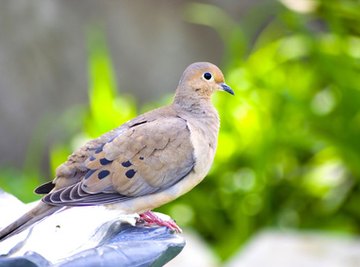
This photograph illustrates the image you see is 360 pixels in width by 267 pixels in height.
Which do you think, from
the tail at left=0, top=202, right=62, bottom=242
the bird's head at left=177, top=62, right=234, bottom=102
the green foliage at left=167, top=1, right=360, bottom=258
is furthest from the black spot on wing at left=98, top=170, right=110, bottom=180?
the green foliage at left=167, top=1, right=360, bottom=258

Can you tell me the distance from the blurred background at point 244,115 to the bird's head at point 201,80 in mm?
2431

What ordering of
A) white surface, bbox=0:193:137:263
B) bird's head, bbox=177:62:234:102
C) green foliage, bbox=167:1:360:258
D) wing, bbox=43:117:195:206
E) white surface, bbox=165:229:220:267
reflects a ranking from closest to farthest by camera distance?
white surface, bbox=0:193:137:263
wing, bbox=43:117:195:206
bird's head, bbox=177:62:234:102
white surface, bbox=165:229:220:267
green foliage, bbox=167:1:360:258

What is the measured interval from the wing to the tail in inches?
3.3

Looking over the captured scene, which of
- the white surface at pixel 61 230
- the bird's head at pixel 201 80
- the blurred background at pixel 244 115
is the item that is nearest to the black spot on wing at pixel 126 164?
the white surface at pixel 61 230

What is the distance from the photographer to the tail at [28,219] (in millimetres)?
2057

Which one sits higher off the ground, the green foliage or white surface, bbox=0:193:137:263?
the green foliage

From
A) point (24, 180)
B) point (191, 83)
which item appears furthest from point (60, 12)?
point (191, 83)

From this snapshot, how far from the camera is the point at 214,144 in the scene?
262 centimetres

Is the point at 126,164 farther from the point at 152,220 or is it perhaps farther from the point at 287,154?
the point at 287,154

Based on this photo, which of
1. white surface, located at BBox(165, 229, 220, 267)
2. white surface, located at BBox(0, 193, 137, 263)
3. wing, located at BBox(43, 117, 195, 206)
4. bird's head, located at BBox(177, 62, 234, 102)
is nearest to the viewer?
white surface, located at BBox(0, 193, 137, 263)

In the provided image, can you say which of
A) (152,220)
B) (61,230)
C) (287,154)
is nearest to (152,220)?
(152,220)

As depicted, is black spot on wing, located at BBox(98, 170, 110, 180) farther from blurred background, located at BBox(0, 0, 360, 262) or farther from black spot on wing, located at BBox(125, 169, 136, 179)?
blurred background, located at BBox(0, 0, 360, 262)

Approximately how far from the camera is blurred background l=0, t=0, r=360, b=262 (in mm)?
5355

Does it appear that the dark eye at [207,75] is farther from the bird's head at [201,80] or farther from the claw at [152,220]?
the claw at [152,220]
